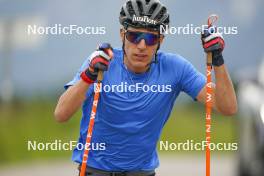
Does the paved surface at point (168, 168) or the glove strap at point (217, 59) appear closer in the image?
the glove strap at point (217, 59)

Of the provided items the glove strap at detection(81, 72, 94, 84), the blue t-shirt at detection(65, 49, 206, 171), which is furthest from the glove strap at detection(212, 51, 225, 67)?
the glove strap at detection(81, 72, 94, 84)

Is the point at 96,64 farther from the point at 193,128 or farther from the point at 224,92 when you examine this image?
the point at 193,128

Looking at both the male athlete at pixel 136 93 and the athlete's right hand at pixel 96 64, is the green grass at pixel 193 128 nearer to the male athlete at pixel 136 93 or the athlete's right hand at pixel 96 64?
the male athlete at pixel 136 93

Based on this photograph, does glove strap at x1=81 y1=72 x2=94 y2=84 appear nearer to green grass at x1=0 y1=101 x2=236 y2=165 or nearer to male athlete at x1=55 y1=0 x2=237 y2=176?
male athlete at x1=55 y1=0 x2=237 y2=176

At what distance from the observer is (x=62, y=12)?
13617mm

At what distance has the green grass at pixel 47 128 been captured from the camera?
13961 millimetres

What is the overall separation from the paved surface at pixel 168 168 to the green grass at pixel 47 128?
196 millimetres

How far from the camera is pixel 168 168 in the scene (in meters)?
16.0

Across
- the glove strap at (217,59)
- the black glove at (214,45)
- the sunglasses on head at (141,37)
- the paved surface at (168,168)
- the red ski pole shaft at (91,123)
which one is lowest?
the paved surface at (168,168)

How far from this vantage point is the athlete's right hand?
23.4ft

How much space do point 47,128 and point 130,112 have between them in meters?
7.63

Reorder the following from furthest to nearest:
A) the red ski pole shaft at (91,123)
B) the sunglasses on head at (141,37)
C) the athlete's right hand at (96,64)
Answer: the sunglasses on head at (141,37), the red ski pole shaft at (91,123), the athlete's right hand at (96,64)

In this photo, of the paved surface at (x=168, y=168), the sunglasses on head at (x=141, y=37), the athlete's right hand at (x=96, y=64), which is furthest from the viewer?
the paved surface at (x=168, y=168)

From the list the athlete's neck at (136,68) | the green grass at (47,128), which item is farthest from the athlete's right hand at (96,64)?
the green grass at (47,128)
